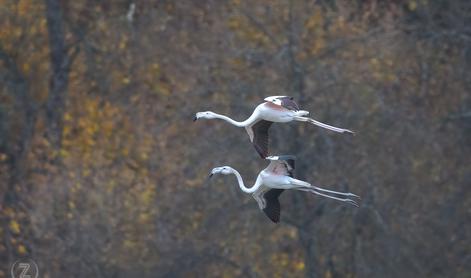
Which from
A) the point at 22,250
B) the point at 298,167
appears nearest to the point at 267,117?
the point at 298,167

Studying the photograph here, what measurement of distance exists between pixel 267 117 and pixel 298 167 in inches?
317

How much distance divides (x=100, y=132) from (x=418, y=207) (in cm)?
678

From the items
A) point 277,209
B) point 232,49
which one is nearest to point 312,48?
point 232,49

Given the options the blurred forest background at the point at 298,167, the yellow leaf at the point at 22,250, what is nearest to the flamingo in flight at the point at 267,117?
the blurred forest background at the point at 298,167

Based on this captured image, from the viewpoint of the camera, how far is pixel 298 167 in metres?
20.6

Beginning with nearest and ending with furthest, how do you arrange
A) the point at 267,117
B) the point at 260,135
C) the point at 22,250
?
1. the point at 267,117
2. the point at 260,135
3. the point at 22,250

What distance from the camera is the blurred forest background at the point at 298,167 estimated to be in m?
20.7

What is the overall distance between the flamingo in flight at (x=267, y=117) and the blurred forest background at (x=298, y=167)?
277 inches

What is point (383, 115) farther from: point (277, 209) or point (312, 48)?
point (277, 209)

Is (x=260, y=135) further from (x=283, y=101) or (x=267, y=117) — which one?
(x=283, y=101)

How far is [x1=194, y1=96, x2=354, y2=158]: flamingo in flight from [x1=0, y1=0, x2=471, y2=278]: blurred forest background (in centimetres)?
704

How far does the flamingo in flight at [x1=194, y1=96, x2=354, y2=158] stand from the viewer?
1235cm

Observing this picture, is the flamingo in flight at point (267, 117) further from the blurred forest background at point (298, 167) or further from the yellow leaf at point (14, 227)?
the yellow leaf at point (14, 227)

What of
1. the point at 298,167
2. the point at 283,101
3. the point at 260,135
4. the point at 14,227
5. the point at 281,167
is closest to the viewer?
the point at 283,101
